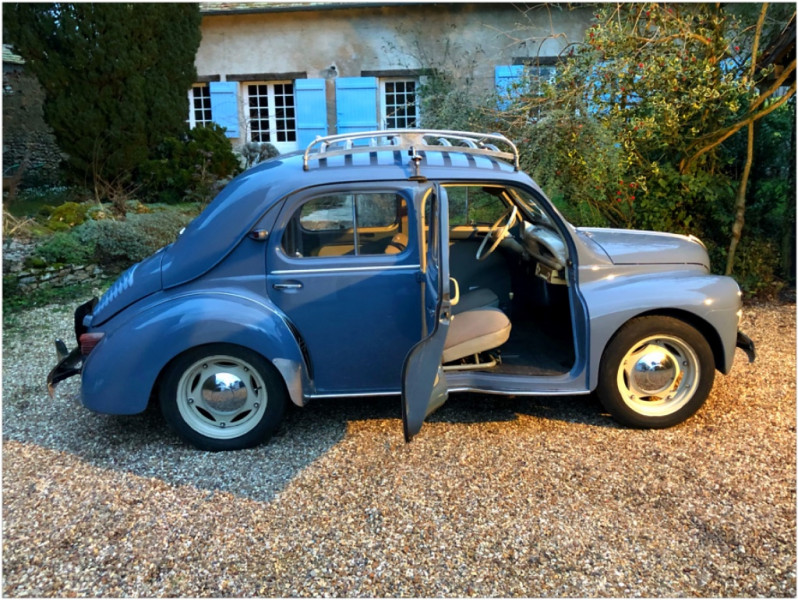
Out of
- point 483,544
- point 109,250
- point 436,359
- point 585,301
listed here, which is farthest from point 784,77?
point 109,250

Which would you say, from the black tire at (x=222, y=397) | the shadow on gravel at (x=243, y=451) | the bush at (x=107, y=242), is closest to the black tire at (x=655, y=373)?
the shadow on gravel at (x=243, y=451)

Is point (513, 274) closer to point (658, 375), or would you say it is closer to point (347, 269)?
point (658, 375)

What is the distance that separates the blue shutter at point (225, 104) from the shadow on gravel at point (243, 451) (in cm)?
1037

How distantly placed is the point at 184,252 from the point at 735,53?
6.50 m

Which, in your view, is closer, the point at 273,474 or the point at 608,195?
the point at 273,474

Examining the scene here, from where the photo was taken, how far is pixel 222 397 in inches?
154

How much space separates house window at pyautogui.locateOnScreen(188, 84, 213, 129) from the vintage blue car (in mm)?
11644

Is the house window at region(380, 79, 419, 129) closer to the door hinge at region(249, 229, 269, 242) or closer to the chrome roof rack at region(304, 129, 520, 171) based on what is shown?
the chrome roof rack at region(304, 129, 520, 171)

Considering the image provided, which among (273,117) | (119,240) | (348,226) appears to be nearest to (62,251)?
(119,240)

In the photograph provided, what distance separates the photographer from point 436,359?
330cm

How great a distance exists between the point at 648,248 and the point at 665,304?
0.53 m

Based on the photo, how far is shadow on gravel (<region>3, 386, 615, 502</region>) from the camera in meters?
3.72

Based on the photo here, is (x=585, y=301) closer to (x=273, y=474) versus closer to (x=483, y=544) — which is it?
(x=483, y=544)

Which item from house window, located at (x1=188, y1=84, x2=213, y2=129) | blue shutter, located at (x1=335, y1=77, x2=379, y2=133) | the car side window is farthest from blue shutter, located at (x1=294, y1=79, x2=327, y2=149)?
the car side window
